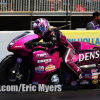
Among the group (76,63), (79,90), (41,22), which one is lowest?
(79,90)

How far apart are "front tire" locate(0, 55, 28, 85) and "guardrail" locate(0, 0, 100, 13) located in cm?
799

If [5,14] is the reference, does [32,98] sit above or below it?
below

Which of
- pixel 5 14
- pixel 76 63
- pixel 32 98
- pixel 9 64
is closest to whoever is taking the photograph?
pixel 32 98

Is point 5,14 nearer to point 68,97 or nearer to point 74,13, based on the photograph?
point 74,13

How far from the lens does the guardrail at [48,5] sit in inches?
586

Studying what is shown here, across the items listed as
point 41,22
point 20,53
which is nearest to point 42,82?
point 20,53

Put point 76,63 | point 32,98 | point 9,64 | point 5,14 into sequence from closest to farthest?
point 32,98 → point 9,64 → point 76,63 → point 5,14

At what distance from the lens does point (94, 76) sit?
776cm

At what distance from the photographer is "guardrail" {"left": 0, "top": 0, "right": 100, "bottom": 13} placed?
14.9 m

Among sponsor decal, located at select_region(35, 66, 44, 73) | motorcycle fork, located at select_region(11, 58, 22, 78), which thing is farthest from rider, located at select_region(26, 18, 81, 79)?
sponsor decal, located at select_region(35, 66, 44, 73)

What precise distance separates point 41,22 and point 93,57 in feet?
4.72

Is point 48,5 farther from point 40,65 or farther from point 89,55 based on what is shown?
point 40,65

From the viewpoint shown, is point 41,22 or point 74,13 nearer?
point 41,22

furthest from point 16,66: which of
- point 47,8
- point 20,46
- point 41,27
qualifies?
point 47,8
